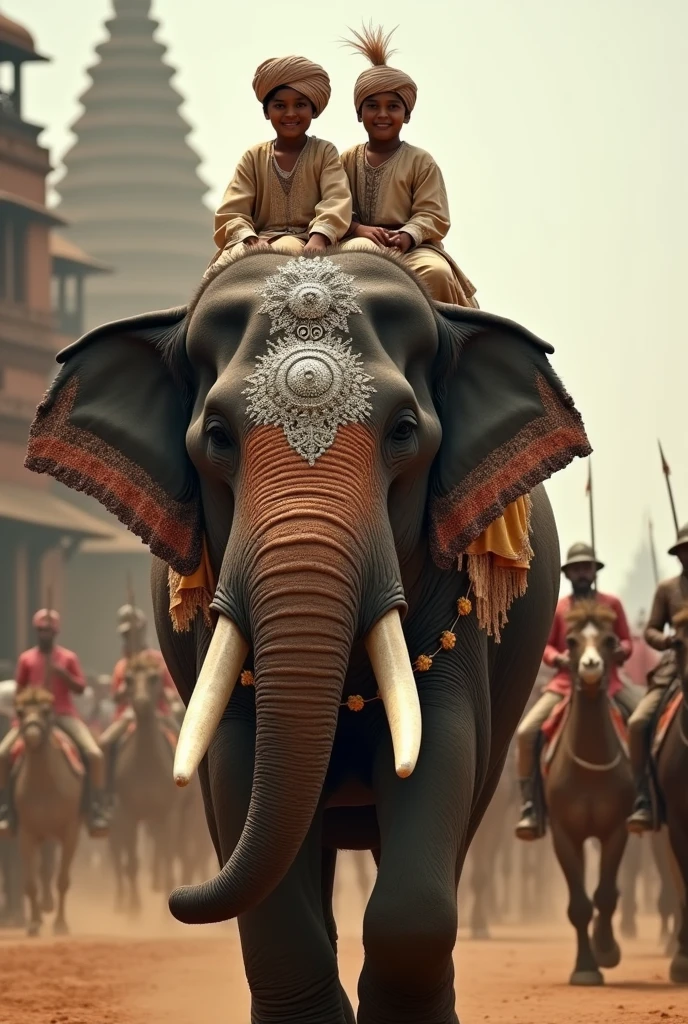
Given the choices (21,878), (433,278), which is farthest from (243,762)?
(21,878)

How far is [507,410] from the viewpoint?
9312 mm

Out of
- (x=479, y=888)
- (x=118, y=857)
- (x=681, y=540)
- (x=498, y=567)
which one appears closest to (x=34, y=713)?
(x=479, y=888)

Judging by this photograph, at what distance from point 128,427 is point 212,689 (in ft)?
4.77

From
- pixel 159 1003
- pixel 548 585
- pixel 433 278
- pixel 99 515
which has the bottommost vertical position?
pixel 159 1003

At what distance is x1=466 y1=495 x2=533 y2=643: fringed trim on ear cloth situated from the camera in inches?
365

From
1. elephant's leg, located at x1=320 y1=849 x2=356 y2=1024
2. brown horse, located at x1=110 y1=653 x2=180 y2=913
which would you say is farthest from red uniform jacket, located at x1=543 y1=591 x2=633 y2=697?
elephant's leg, located at x1=320 y1=849 x2=356 y2=1024

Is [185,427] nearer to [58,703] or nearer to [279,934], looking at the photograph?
[279,934]

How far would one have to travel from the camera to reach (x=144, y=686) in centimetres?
2603

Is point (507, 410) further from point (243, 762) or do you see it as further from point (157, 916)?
point (157, 916)

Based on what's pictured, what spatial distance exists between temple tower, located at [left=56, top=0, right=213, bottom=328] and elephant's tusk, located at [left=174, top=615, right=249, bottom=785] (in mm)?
73894

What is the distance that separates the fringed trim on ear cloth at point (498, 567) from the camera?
9.27m

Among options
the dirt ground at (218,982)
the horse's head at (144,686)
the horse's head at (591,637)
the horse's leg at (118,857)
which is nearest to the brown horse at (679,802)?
the dirt ground at (218,982)

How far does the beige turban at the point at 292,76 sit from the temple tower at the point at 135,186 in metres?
72.5

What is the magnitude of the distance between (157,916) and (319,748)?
22.6 metres
